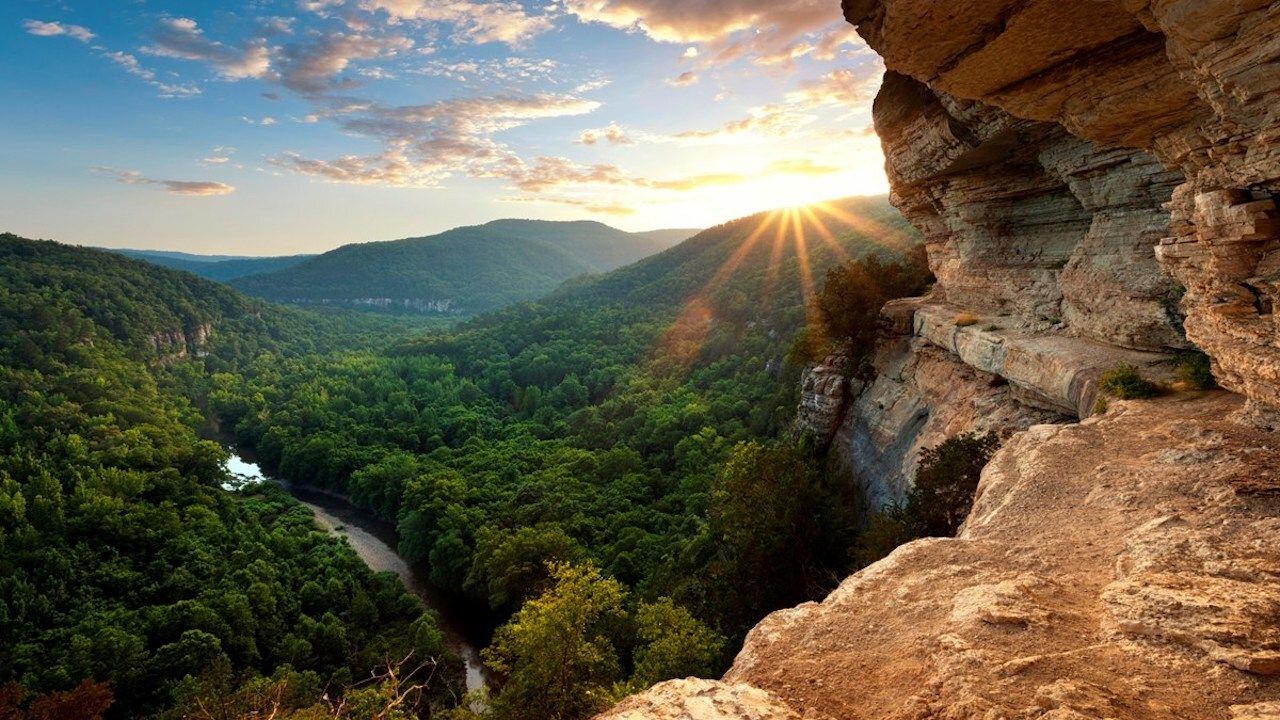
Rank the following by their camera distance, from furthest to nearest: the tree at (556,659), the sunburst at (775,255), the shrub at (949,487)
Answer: the sunburst at (775,255)
the tree at (556,659)
the shrub at (949,487)

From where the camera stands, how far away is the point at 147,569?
42594 millimetres

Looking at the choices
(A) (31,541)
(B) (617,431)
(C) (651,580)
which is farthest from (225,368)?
(C) (651,580)

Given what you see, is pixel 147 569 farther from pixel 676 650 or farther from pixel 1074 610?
pixel 1074 610

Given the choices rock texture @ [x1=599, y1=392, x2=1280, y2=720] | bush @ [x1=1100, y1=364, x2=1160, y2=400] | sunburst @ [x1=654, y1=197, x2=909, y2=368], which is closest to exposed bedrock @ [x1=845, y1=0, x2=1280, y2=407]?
bush @ [x1=1100, y1=364, x2=1160, y2=400]

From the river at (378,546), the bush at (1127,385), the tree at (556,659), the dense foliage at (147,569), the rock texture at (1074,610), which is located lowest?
the river at (378,546)

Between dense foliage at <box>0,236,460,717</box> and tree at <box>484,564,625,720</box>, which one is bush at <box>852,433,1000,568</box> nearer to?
tree at <box>484,564,625,720</box>

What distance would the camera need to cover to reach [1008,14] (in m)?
9.33

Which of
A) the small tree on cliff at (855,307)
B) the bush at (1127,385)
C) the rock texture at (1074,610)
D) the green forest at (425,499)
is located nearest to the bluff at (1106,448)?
the rock texture at (1074,610)

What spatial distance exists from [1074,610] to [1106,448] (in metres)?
5.61

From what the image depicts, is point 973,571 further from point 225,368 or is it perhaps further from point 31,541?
point 225,368

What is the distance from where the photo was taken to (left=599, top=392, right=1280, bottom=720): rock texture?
17.1ft

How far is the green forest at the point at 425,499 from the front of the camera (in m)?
20.2

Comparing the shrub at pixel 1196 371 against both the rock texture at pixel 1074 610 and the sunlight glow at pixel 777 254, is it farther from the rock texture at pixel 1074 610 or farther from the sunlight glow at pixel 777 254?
the sunlight glow at pixel 777 254

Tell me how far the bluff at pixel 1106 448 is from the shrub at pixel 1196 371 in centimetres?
77
